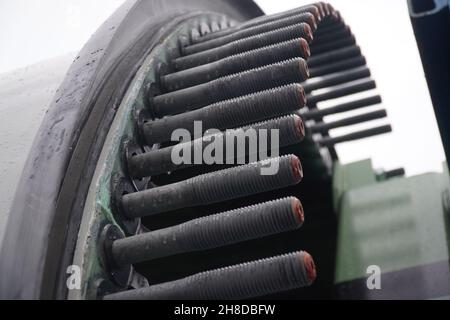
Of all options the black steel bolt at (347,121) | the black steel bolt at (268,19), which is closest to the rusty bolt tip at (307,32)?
the black steel bolt at (268,19)

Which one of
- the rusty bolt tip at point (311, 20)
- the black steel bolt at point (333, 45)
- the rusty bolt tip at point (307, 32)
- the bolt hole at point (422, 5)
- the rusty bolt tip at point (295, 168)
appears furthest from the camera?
the black steel bolt at point (333, 45)

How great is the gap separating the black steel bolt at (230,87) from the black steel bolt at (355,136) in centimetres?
234

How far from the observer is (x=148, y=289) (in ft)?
4.42

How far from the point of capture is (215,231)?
1.39 meters

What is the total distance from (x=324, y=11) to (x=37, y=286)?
1.85 m

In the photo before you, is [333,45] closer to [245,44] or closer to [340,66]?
[340,66]

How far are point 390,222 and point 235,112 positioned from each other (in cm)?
270

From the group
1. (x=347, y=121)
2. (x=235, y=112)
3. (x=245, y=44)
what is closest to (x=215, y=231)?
(x=235, y=112)

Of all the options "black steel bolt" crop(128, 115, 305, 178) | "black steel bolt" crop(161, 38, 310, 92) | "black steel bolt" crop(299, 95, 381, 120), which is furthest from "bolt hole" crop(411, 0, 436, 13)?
"black steel bolt" crop(299, 95, 381, 120)

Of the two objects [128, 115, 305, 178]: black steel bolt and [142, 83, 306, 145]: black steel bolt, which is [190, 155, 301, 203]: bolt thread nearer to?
[128, 115, 305, 178]: black steel bolt

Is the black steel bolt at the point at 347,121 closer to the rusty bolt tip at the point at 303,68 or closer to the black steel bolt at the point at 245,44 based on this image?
the black steel bolt at the point at 245,44

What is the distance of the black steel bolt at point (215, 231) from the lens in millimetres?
1365
